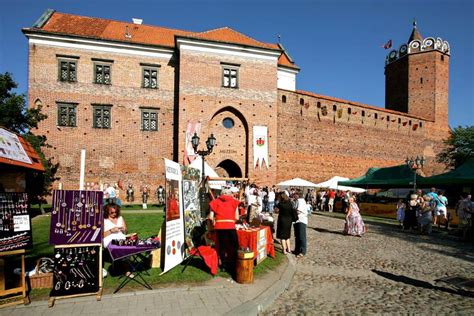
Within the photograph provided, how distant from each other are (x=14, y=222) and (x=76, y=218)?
3.69 feet

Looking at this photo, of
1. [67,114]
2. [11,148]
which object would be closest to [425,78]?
[67,114]


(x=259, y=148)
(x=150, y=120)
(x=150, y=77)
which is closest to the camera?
(x=150, y=120)

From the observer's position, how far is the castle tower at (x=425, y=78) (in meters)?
43.8

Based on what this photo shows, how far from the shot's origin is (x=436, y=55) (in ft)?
143

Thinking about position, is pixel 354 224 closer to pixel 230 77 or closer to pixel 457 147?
pixel 230 77

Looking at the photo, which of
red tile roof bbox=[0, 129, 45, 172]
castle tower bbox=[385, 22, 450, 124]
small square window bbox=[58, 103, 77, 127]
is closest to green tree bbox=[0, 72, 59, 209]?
small square window bbox=[58, 103, 77, 127]

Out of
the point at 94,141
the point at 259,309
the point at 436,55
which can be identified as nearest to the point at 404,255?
the point at 259,309

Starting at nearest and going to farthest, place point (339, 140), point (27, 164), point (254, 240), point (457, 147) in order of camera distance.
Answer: point (27, 164) → point (254, 240) → point (339, 140) → point (457, 147)

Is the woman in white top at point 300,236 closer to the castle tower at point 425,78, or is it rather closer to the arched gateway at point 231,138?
the arched gateway at point 231,138

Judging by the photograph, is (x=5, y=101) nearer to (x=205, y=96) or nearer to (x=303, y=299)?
(x=205, y=96)

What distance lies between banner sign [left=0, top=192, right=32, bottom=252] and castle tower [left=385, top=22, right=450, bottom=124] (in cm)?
4832

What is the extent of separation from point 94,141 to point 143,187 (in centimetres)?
511

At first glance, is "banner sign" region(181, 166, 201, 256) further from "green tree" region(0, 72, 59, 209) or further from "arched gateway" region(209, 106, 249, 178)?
"arched gateway" region(209, 106, 249, 178)

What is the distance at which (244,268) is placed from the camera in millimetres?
6238
